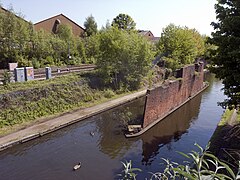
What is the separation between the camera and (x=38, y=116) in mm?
17656

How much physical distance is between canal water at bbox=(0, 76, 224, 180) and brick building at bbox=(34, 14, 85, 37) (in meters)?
34.1

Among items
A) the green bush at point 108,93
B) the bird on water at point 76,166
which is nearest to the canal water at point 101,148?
the bird on water at point 76,166

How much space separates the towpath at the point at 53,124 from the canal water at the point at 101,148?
0.36 metres

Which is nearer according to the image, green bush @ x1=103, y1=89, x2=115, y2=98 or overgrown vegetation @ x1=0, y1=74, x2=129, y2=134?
overgrown vegetation @ x1=0, y1=74, x2=129, y2=134

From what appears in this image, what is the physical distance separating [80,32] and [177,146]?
42853mm

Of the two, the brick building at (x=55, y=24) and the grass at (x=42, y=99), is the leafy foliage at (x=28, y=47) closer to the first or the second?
the grass at (x=42, y=99)

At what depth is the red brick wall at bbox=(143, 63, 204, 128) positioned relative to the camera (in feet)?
56.4

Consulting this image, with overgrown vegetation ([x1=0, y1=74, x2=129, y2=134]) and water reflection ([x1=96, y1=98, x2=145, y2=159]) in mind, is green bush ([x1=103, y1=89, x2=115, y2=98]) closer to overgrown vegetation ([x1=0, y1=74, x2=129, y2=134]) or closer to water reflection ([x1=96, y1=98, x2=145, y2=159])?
overgrown vegetation ([x1=0, y1=74, x2=129, y2=134])

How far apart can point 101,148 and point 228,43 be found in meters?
9.01

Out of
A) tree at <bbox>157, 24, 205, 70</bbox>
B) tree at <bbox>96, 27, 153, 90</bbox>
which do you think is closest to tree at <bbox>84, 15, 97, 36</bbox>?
tree at <bbox>157, 24, 205, 70</bbox>

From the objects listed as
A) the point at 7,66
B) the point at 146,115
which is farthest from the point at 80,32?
Answer: the point at 146,115

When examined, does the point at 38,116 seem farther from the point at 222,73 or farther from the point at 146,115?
the point at 222,73

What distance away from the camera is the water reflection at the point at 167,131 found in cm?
1418

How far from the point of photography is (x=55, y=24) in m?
49.8
